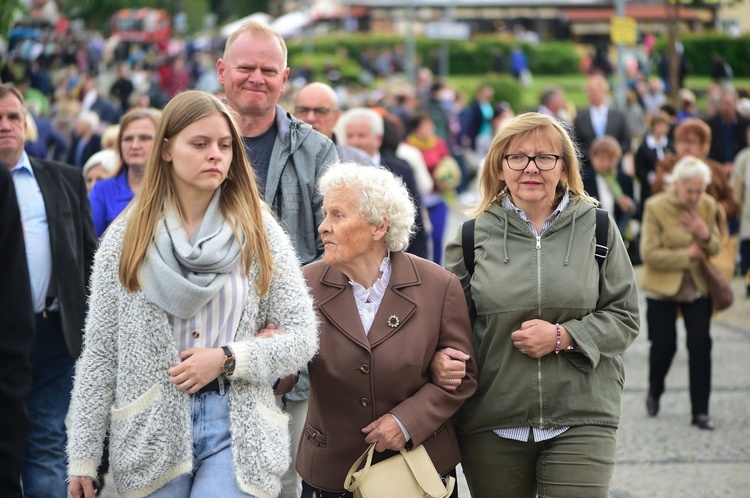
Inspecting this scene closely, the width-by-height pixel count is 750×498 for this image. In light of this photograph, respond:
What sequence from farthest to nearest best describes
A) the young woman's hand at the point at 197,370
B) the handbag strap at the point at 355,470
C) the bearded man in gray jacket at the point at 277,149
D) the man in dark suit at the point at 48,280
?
1. the man in dark suit at the point at 48,280
2. the bearded man in gray jacket at the point at 277,149
3. the handbag strap at the point at 355,470
4. the young woman's hand at the point at 197,370

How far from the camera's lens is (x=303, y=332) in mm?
3814

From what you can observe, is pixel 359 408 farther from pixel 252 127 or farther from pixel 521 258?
pixel 252 127

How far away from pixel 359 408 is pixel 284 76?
5.98 ft

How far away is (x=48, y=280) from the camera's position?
220 inches

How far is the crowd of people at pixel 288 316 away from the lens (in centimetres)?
→ 364

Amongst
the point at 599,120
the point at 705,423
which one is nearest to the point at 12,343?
the point at 705,423

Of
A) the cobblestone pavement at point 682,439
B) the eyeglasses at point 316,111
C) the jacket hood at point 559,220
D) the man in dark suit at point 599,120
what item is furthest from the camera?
the man in dark suit at point 599,120

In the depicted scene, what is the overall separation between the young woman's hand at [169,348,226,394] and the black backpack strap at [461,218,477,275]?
1.31 m

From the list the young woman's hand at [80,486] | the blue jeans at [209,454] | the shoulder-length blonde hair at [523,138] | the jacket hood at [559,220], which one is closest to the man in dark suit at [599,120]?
the shoulder-length blonde hair at [523,138]

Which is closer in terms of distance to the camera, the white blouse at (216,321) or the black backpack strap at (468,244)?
the white blouse at (216,321)

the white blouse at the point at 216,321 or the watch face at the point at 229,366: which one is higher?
the white blouse at the point at 216,321

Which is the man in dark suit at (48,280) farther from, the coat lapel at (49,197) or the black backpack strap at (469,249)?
the black backpack strap at (469,249)

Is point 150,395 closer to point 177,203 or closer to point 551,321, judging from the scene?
point 177,203

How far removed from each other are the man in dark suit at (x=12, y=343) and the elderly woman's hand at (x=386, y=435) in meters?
1.33
